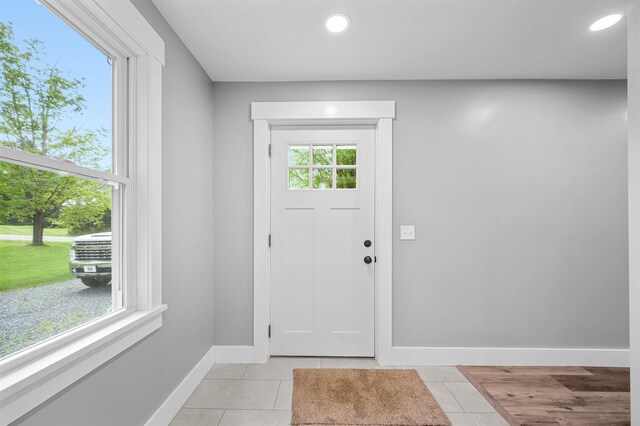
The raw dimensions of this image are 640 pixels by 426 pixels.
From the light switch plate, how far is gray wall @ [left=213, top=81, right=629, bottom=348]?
43mm

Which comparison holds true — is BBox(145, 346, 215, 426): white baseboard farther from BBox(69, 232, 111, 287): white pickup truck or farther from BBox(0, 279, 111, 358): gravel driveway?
BBox(69, 232, 111, 287): white pickup truck

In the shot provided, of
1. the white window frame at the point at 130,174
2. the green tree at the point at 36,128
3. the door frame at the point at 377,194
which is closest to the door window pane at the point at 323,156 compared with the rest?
the door frame at the point at 377,194

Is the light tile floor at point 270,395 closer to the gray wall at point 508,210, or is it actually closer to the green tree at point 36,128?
the gray wall at point 508,210

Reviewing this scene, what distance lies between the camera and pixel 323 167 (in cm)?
275

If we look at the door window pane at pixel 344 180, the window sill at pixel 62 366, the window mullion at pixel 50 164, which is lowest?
the window sill at pixel 62 366

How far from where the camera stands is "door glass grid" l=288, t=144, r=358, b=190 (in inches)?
108

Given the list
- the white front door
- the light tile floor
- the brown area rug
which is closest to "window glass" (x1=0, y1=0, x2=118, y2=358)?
the light tile floor

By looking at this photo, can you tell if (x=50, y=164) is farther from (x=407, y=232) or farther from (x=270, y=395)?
(x=407, y=232)

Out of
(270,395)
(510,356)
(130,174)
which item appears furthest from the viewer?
(510,356)

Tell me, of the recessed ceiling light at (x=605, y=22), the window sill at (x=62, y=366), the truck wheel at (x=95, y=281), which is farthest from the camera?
the recessed ceiling light at (x=605, y=22)

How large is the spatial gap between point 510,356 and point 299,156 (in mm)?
2387

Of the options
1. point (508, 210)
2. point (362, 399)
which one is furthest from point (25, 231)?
point (508, 210)

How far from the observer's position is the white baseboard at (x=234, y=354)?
265 centimetres

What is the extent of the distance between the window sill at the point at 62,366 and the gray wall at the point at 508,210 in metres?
1.91
